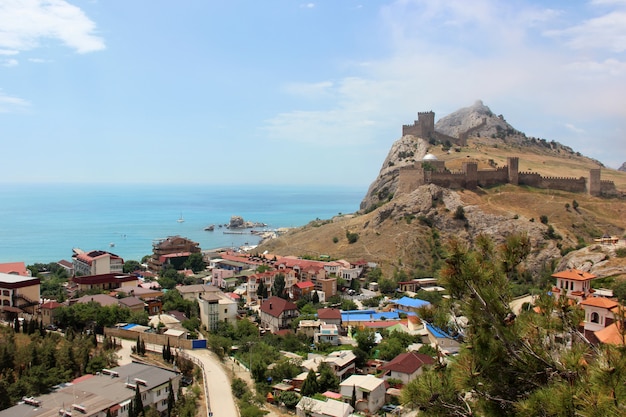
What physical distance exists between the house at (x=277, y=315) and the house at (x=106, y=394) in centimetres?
779

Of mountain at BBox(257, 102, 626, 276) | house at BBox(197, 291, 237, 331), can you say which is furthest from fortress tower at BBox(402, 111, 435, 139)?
house at BBox(197, 291, 237, 331)

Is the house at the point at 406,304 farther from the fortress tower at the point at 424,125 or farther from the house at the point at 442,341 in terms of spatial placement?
the fortress tower at the point at 424,125

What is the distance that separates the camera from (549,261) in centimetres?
3519

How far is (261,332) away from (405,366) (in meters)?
9.40

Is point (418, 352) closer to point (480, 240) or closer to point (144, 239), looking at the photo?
point (480, 240)

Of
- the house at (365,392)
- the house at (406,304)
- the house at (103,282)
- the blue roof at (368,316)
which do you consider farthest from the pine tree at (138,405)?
the house at (103,282)

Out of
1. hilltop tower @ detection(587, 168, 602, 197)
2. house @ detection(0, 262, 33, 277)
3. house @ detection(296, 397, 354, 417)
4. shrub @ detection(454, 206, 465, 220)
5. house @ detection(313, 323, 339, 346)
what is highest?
hilltop tower @ detection(587, 168, 602, 197)

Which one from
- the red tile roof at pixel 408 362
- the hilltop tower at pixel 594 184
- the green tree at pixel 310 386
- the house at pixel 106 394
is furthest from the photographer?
the hilltop tower at pixel 594 184

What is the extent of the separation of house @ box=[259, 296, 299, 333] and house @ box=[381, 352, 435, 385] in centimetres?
793

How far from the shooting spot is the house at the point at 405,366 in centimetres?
1831

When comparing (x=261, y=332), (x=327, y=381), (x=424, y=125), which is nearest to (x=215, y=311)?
(x=261, y=332)

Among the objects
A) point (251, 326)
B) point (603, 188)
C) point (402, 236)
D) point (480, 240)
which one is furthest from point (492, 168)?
point (480, 240)

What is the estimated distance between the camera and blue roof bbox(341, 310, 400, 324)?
26.8 meters

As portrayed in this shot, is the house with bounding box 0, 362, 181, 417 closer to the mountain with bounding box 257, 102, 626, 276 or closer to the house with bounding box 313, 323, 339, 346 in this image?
the house with bounding box 313, 323, 339, 346
